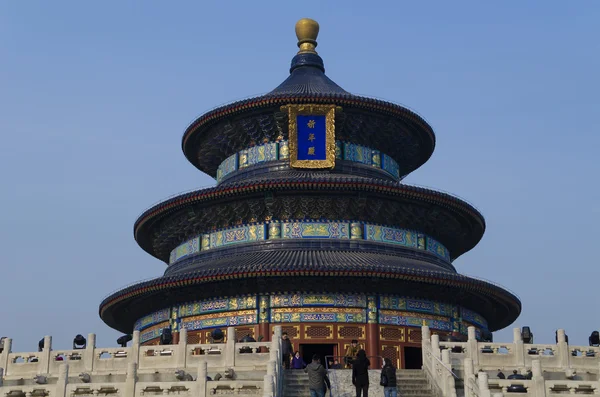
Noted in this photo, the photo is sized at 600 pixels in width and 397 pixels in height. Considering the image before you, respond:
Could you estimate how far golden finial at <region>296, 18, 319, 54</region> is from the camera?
166 feet

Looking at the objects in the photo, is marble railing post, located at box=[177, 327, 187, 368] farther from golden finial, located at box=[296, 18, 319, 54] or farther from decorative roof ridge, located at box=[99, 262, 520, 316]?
golden finial, located at box=[296, 18, 319, 54]

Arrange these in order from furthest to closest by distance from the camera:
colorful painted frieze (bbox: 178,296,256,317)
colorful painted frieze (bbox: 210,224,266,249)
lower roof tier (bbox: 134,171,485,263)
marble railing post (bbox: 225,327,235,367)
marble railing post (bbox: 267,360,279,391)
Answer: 1. colorful painted frieze (bbox: 210,224,266,249)
2. lower roof tier (bbox: 134,171,485,263)
3. colorful painted frieze (bbox: 178,296,256,317)
4. marble railing post (bbox: 225,327,235,367)
5. marble railing post (bbox: 267,360,279,391)

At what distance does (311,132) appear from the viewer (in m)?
44.5

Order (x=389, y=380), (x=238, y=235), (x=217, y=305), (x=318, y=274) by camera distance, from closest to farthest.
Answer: (x=389, y=380), (x=318, y=274), (x=217, y=305), (x=238, y=235)

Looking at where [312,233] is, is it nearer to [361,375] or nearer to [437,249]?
[437,249]

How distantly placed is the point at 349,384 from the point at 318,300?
1182 centimetres

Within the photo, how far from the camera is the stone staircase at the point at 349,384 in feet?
86.3

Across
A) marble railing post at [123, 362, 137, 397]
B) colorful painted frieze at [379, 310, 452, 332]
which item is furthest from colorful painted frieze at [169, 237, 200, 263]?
marble railing post at [123, 362, 137, 397]

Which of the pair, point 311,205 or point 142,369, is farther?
point 311,205

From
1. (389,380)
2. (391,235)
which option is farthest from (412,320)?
(389,380)

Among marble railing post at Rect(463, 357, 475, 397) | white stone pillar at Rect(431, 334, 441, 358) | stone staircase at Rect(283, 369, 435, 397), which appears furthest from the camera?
white stone pillar at Rect(431, 334, 441, 358)

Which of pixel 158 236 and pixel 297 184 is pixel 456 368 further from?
pixel 158 236

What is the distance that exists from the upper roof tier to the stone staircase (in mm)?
18591

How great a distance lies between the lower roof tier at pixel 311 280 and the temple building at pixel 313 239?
57 mm
